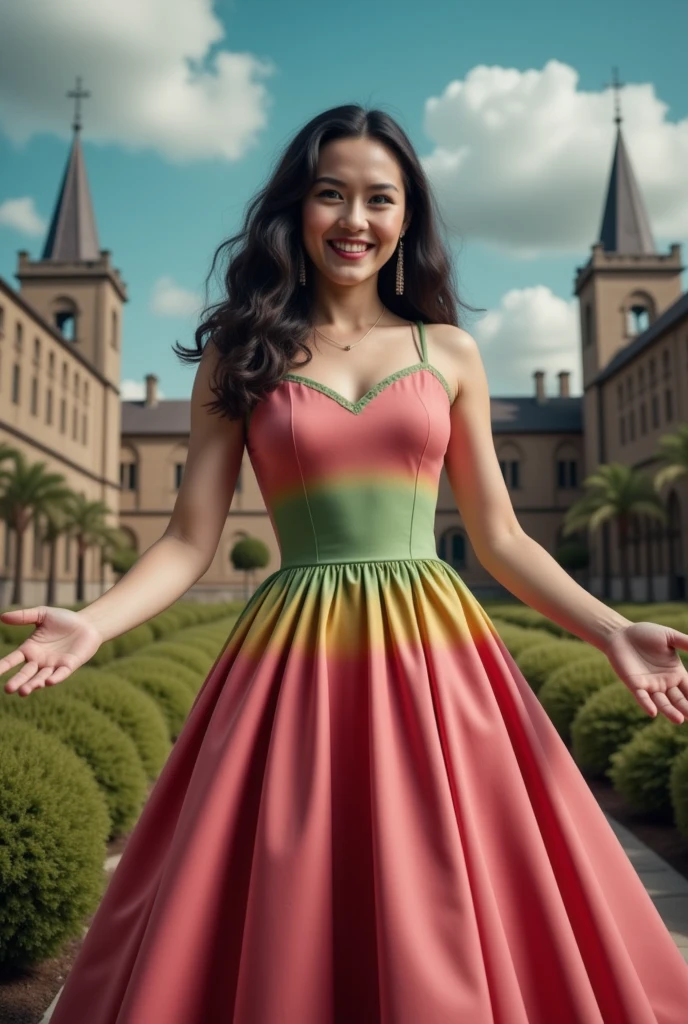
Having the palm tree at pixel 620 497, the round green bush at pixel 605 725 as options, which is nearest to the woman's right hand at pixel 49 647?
the round green bush at pixel 605 725

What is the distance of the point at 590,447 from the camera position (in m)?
45.8

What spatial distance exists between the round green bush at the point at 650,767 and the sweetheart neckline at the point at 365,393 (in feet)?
13.7

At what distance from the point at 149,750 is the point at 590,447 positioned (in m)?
42.1

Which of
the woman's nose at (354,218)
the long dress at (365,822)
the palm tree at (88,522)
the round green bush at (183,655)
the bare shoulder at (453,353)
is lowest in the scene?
the round green bush at (183,655)

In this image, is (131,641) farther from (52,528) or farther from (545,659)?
(52,528)

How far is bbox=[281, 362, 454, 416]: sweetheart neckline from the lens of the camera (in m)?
1.95

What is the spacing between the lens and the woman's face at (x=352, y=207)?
6.77ft

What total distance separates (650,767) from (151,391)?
50.4 m

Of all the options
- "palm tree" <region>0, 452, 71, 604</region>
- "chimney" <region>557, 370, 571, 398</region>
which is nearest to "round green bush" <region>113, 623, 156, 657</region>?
"palm tree" <region>0, 452, 71, 604</region>

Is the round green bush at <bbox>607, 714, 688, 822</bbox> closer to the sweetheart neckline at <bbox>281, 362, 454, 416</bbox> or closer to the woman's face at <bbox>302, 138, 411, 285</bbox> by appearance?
the sweetheart neckline at <bbox>281, 362, 454, 416</bbox>

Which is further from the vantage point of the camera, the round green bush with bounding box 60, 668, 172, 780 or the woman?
the round green bush with bounding box 60, 668, 172, 780

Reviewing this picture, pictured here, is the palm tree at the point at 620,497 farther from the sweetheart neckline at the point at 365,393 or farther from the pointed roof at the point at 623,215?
the sweetheart neckline at the point at 365,393

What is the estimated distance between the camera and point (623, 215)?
4441cm

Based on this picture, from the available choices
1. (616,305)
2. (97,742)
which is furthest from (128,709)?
(616,305)
